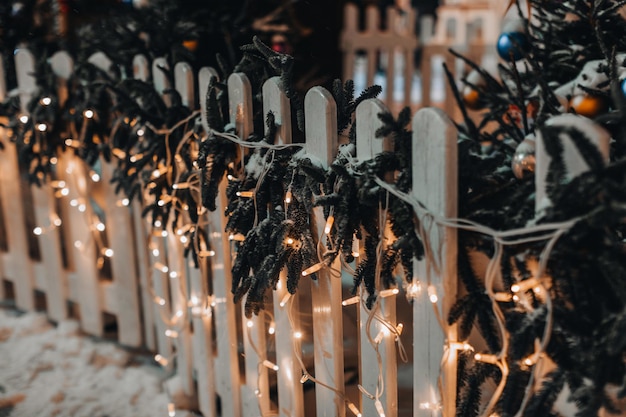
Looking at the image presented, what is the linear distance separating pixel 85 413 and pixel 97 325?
79 centimetres

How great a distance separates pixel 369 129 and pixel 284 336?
0.95 meters

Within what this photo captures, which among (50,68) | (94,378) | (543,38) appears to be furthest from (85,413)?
(543,38)

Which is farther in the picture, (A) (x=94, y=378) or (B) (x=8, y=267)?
(B) (x=8, y=267)

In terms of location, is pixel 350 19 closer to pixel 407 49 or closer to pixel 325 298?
pixel 407 49

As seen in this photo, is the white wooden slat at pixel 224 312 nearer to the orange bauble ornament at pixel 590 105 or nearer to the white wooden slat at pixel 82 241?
the white wooden slat at pixel 82 241

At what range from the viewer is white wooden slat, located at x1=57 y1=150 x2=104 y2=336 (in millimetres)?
3602

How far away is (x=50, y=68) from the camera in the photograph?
3541 mm

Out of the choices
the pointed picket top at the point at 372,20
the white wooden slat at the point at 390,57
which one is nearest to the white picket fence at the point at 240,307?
the white wooden slat at the point at 390,57

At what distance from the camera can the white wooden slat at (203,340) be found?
9.53ft

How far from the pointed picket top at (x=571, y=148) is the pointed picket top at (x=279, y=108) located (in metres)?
0.99

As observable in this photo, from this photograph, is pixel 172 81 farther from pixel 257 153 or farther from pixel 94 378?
pixel 94 378

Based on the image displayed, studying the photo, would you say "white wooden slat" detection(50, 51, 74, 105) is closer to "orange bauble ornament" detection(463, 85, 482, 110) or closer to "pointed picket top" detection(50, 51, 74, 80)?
Result: "pointed picket top" detection(50, 51, 74, 80)

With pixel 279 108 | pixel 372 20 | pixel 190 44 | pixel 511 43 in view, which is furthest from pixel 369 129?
pixel 372 20

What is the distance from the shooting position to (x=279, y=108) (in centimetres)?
225
